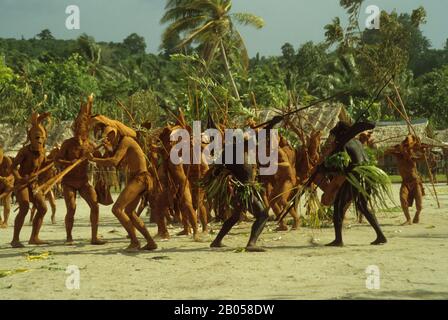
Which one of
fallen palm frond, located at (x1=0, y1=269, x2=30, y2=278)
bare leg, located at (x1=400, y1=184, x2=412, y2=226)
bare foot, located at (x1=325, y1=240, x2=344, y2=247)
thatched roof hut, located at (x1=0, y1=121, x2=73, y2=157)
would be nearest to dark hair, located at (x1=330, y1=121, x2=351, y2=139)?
bare foot, located at (x1=325, y1=240, x2=344, y2=247)

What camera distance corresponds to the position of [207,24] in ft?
88.8

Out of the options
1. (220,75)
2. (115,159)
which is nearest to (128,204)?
(115,159)

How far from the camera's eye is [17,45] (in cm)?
8356

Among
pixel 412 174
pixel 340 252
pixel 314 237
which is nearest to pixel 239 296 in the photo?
pixel 340 252

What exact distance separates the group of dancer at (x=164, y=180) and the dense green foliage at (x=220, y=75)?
3.12ft

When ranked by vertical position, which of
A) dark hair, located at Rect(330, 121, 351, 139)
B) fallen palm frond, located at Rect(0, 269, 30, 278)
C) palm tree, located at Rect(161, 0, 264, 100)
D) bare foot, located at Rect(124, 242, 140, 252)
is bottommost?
fallen palm frond, located at Rect(0, 269, 30, 278)

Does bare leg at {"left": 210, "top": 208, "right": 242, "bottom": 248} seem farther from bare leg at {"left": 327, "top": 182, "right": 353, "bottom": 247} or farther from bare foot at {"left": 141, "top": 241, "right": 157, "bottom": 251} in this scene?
bare leg at {"left": 327, "top": 182, "right": 353, "bottom": 247}

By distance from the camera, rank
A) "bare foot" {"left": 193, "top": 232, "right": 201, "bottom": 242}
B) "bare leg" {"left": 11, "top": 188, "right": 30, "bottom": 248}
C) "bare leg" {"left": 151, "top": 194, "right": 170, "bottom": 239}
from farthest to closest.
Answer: "bare leg" {"left": 151, "top": 194, "right": 170, "bottom": 239}
"bare foot" {"left": 193, "top": 232, "right": 201, "bottom": 242}
"bare leg" {"left": 11, "top": 188, "right": 30, "bottom": 248}

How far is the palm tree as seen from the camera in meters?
27.1

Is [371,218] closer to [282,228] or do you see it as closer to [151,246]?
[282,228]

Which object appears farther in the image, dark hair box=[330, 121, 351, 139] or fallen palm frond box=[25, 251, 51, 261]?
dark hair box=[330, 121, 351, 139]

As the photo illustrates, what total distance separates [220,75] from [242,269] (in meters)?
18.9

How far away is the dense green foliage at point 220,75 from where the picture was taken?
39.4ft

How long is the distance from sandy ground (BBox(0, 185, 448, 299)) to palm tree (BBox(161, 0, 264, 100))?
1705 cm
